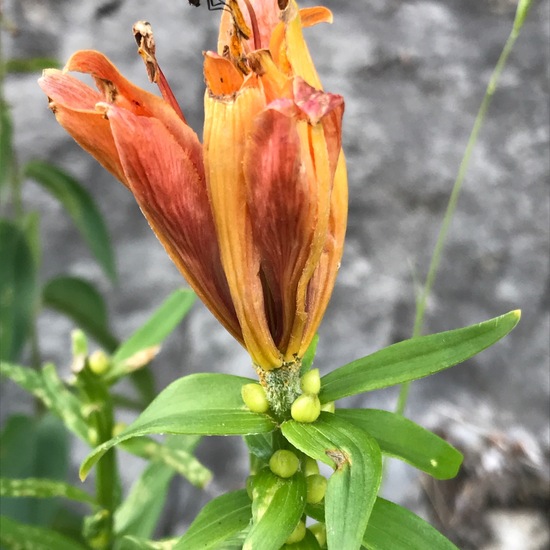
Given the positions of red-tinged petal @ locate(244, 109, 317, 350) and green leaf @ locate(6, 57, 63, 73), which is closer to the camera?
red-tinged petal @ locate(244, 109, 317, 350)

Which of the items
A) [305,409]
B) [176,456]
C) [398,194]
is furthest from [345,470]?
[398,194]

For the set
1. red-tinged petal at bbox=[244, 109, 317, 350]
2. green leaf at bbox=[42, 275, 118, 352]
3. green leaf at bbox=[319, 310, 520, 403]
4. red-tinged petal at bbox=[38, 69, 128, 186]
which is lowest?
green leaf at bbox=[42, 275, 118, 352]

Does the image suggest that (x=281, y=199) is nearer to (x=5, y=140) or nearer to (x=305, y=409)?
(x=305, y=409)

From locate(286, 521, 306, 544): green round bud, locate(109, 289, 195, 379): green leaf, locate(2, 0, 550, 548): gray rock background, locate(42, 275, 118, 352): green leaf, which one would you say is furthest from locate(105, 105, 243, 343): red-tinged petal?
locate(2, 0, 550, 548): gray rock background

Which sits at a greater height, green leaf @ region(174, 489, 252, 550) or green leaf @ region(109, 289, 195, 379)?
green leaf @ region(174, 489, 252, 550)

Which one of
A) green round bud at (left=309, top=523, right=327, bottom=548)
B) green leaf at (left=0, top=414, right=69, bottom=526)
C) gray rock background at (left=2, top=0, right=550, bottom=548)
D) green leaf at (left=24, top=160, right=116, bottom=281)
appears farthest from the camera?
gray rock background at (left=2, top=0, right=550, bottom=548)

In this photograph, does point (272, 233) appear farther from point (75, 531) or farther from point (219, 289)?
point (75, 531)

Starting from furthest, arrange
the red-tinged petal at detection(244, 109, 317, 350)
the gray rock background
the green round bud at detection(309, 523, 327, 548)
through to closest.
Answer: the gray rock background → the green round bud at detection(309, 523, 327, 548) → the red-tinged petal at detection(244, 109, 317, 350)

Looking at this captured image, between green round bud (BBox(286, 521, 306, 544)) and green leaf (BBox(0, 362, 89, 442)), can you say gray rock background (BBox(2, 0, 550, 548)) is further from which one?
green round bud (BBox(286, 521, 306, 544))
